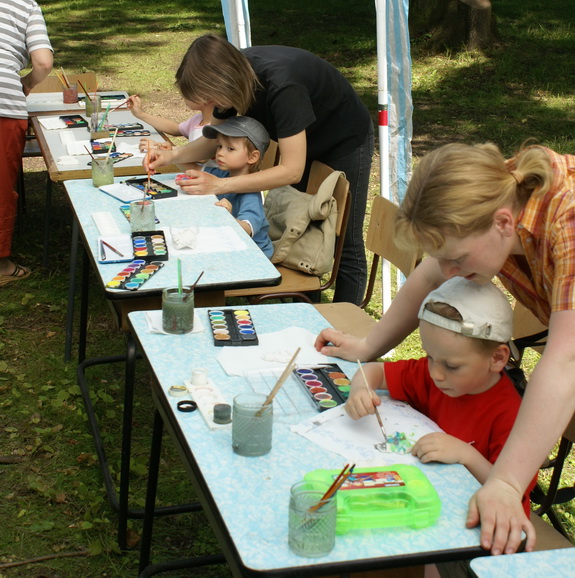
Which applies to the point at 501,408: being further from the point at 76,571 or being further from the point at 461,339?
the point at 76,571

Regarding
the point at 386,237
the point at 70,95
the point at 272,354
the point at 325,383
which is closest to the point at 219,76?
the point at 386,237

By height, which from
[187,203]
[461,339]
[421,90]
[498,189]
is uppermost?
[498,189]

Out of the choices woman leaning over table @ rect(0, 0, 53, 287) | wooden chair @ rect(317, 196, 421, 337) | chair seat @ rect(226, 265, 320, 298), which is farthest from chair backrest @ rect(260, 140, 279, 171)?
woman leaning over table @ rect(0, 0, 53, 287)

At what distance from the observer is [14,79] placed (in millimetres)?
4699

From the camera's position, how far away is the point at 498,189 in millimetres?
1691

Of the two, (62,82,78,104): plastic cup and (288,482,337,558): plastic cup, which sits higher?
(288,482,337,558): plastic cup

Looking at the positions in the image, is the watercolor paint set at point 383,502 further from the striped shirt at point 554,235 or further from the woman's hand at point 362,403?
the striped shirt at point 554,235

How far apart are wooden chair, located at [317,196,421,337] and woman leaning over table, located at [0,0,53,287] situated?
7.50 ft

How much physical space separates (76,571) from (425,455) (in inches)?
58.8

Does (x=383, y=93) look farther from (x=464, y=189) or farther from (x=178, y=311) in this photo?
(x=464, y=189)

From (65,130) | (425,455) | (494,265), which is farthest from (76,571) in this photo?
(65,130)

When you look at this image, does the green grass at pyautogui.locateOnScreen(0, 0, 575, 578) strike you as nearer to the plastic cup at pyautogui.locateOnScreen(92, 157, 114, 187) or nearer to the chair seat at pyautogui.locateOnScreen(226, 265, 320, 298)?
the chair seat at pyautogui.locateOnScreen(226, 265, 320, 298)

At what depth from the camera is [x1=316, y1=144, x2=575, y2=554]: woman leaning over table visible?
1587mm

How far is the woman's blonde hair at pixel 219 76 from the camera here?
3262 millimetres
